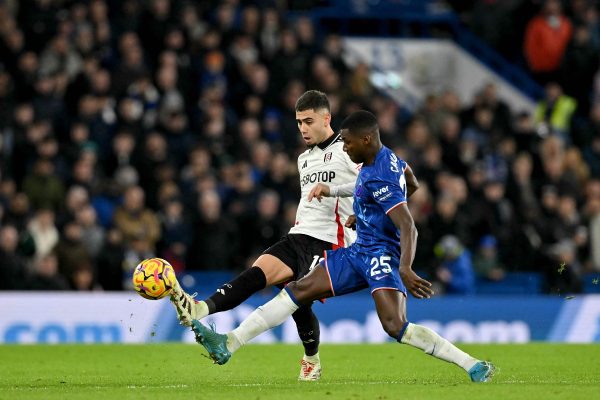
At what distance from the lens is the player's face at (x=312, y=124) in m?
10.6

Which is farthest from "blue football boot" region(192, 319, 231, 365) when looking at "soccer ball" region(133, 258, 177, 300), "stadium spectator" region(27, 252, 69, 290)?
"stadium spectator" region(27, 252, 69, 290)

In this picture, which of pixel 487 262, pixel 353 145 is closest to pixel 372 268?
pixel 353 145

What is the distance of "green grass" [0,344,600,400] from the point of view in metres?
9.23

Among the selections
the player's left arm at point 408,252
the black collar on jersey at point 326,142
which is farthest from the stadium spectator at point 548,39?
the player's left arm at point 408,252

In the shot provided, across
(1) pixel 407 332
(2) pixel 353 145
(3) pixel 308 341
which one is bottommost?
(3) pixel 308 341

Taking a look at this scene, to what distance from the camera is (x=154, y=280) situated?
32.0ft

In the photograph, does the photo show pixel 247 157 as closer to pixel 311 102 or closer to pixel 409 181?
pixel 311 102

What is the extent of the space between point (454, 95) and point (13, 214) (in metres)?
8.45

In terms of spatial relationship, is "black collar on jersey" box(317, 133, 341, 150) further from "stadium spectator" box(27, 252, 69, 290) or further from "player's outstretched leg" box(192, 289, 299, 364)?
"stadium spectator" box(27, 252, 69, 290)

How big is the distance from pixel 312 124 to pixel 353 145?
99 cm

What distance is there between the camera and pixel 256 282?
408 inches

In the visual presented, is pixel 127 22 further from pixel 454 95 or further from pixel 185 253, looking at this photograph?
pixel 454 95

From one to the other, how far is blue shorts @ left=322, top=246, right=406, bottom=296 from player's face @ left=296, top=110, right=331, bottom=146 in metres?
1.14

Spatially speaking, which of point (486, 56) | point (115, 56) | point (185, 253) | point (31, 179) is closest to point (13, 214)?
point (31, 179)
